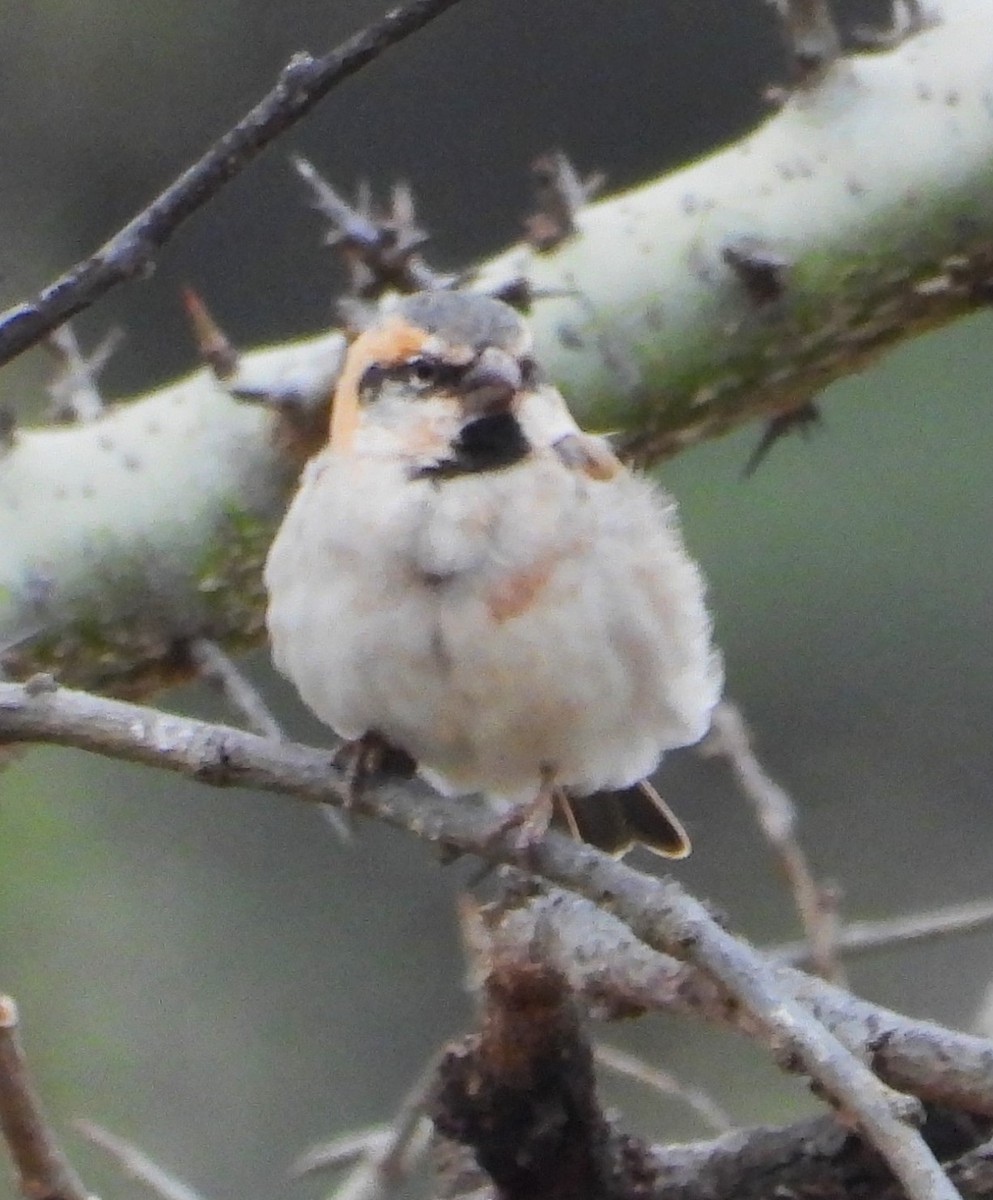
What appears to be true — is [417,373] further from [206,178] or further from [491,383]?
[206,178]

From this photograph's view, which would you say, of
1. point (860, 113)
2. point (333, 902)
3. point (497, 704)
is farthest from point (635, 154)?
point (497, 704)

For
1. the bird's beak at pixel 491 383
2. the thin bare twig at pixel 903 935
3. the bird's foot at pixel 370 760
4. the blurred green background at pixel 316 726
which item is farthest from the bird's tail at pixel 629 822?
the blurred green background at pixel 316 726

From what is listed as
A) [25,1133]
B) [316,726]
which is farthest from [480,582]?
[316,726]

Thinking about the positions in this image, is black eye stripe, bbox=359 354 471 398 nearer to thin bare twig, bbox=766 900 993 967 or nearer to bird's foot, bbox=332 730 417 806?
bird's foot, bbox=332 730 417 806

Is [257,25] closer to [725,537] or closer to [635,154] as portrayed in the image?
[635,154]

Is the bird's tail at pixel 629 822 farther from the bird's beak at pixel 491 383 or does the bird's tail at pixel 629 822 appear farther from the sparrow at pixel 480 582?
the bird's beak at pixel 491 383

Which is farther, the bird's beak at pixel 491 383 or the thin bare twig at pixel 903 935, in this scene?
the bird's beak at pixel 491 383
